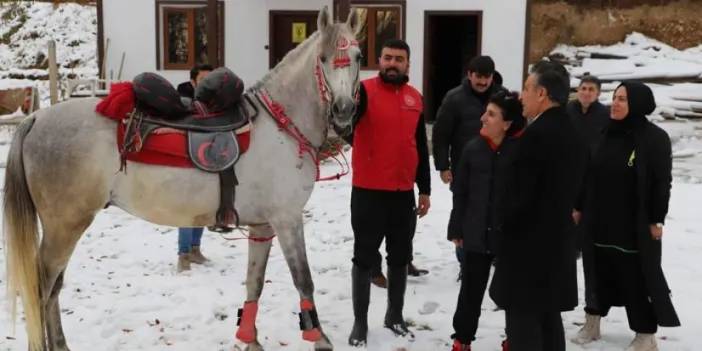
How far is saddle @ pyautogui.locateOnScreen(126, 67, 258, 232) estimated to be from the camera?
3.57 metres

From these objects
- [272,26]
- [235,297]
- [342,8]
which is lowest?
[235,297]

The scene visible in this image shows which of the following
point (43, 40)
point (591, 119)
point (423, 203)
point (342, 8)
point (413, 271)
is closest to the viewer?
point (423, 203)

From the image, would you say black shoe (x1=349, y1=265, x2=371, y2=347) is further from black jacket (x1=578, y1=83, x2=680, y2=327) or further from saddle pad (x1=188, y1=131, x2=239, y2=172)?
black jacket (x1=578, y1=83, x2=680, y2=327)

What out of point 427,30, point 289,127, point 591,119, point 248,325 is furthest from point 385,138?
point 427,30

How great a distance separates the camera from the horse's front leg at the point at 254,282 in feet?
13.1

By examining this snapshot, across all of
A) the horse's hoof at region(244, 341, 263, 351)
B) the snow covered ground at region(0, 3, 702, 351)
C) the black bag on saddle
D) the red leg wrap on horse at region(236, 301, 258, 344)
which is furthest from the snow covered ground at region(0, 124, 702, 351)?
the black bag on saddle

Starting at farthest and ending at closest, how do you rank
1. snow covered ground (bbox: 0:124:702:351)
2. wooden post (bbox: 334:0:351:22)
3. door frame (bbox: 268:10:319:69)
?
door frame (bbox: 268:10:319:69) → wooden post (bbox: 334:0:351:22) → snow covered ground (bbox: 0:124:702:351)

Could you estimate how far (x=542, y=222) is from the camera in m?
2.99

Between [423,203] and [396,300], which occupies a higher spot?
[423,203]

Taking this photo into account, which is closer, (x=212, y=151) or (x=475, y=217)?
(x=212, y=151)

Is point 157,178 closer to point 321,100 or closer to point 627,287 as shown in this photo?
point 321,100

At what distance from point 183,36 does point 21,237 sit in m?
10.8

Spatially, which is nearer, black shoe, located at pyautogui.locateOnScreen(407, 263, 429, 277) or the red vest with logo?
the red vest with logo

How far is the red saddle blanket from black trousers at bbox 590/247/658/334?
2651 mm
